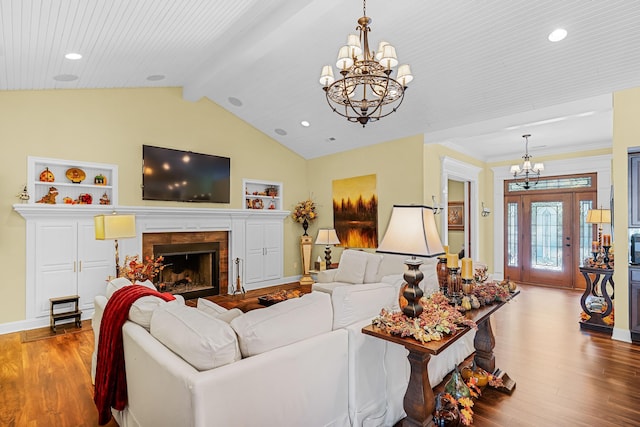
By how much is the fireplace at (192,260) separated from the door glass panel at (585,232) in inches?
277

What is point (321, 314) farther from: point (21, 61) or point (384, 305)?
point (21, 61)

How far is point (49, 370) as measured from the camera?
10.4ft

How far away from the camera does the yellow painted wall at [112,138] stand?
429 centimetres

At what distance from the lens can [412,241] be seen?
1917 mm

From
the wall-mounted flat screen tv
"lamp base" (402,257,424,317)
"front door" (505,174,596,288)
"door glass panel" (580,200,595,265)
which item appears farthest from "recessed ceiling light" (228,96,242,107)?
"door glass panel" (580,200,595,265)

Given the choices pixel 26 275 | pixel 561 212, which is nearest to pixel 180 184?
pixel 26 275

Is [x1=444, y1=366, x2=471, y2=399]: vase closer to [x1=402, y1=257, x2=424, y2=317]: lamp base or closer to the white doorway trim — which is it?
[x1=402, y1=257, x2=424, y2=317]: lamp base

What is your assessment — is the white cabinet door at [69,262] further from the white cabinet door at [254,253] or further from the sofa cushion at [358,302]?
the sofa cushion at [358,302]

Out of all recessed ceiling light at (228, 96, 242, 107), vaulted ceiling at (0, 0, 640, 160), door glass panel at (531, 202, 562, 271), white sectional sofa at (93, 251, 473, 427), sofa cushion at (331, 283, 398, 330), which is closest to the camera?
white sectional sofa at (93, 251, 473, 427)

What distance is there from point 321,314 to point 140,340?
3.44 feet

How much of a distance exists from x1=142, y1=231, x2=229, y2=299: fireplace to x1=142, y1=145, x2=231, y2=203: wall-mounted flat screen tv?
68 cm

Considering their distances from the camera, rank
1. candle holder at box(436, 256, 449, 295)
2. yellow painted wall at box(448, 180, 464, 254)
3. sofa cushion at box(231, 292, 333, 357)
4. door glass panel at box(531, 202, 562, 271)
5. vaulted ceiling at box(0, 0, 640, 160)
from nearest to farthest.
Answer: sofa cushion at box(231, 292, 333, 357) < candle holder at box(436, 256, 449, 295) < vaulted ceiling at box(0, 0, 640, 160) < door glass panel at box(531, 202, 562, 271) < yellow painted wall at box(448, 180, 464, 254)

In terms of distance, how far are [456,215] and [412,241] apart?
718cm

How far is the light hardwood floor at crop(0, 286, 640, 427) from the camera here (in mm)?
2377
